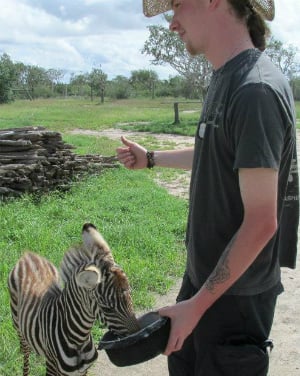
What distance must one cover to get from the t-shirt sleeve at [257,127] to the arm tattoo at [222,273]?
0.92ft

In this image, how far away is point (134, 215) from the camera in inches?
294


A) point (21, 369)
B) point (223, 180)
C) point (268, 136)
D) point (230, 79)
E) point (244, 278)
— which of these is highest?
point (230, 79)

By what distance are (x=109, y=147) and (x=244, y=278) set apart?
13982 millimetres

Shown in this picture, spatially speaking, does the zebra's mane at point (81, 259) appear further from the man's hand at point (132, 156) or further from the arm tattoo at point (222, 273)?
the arm tattoo at point (222, 273)

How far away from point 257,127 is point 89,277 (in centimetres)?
119

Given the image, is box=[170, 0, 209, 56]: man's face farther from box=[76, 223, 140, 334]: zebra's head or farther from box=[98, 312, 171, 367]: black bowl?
box=[76, 223, 140, 334]: zebra's head

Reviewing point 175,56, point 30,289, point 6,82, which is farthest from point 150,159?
point 6,82

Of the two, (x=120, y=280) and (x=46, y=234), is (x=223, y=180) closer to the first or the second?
(x=120, y=280)

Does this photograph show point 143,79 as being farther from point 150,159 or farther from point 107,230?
point 150,159

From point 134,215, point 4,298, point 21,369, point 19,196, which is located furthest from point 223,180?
point 19,196

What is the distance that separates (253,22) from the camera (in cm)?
192

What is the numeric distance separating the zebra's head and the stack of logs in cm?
585

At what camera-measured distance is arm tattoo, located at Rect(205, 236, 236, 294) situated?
1.68 m

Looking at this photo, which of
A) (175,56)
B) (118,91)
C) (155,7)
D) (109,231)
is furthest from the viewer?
(118,91)
